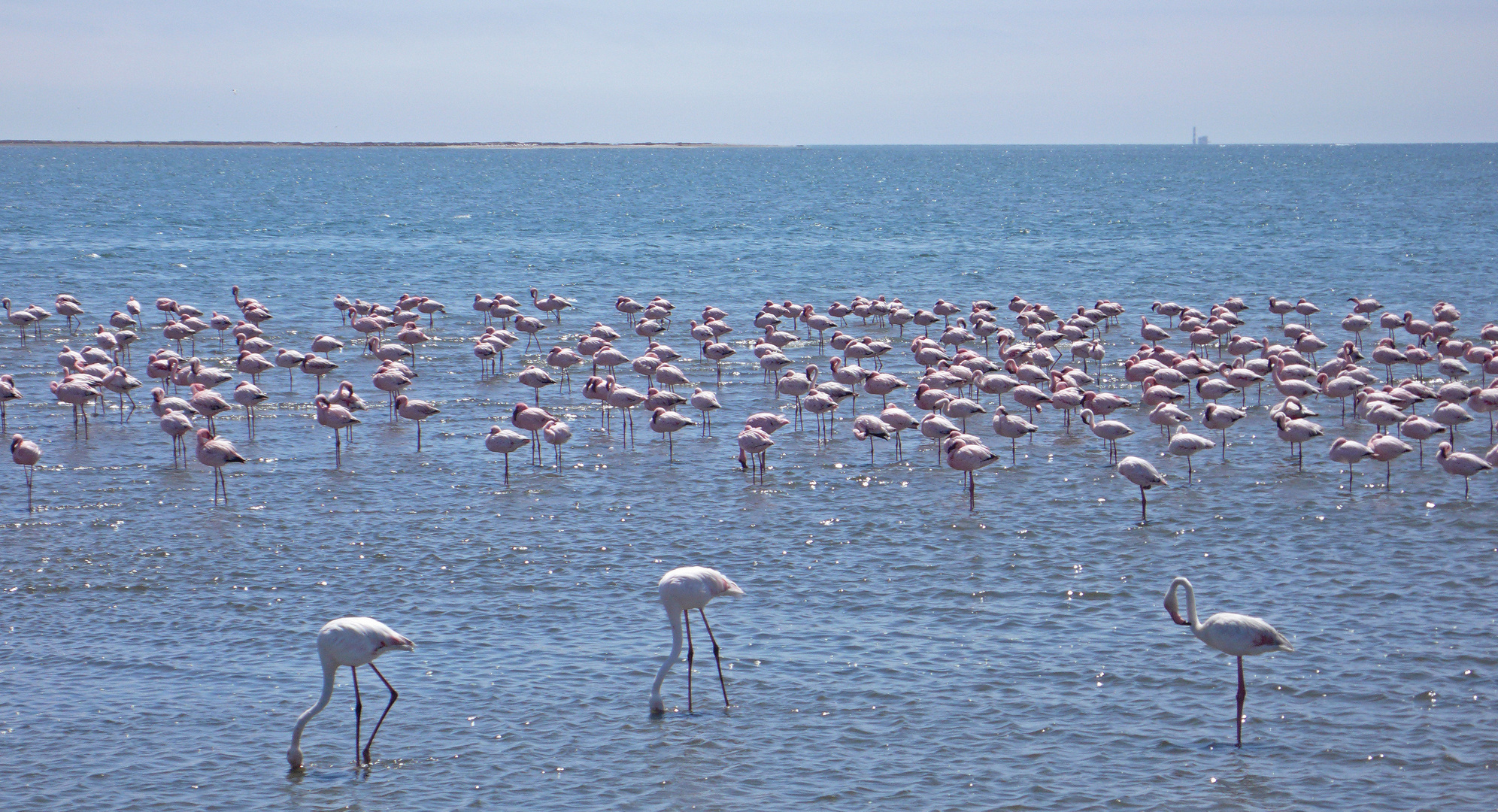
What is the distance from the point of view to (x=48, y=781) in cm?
Result: 1092

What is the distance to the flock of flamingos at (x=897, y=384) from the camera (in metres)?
18.9

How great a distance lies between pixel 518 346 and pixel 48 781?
23.4 m

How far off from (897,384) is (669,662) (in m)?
12.9

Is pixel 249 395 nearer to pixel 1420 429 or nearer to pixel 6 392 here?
pixel 6 392

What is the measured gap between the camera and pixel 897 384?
24438 millimetres

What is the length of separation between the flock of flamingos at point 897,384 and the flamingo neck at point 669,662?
0.09 feet

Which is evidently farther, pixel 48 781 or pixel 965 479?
pixel 965 479

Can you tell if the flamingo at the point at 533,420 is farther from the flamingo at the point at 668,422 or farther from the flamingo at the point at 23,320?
the flamingo at the point at 23,320

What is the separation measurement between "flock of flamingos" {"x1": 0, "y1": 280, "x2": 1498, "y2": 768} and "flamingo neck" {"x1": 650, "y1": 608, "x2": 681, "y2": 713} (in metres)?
0.03

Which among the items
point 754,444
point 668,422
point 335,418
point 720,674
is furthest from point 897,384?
point 720,674

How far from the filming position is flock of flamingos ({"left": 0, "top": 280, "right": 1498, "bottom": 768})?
18.9m

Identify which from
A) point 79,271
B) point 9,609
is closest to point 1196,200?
point 79,271

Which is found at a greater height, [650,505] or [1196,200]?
[1196,200]

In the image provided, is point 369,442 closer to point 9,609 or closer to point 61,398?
point 61,398
